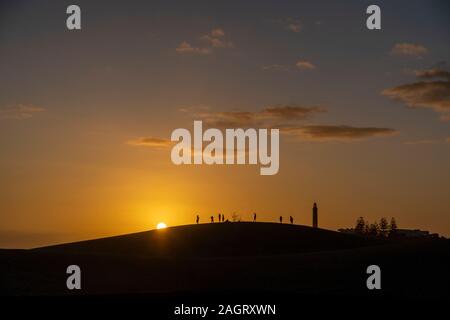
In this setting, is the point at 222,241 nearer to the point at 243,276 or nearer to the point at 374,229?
the point at 243,276

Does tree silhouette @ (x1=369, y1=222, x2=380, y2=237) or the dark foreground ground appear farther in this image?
tree silhouette @ (x1=369, y1=222, x2=380, y2=237)

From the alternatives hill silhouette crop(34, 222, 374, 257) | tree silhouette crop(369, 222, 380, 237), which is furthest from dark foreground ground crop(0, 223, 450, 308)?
tree silhouette crop(369, 222, 380, 237)

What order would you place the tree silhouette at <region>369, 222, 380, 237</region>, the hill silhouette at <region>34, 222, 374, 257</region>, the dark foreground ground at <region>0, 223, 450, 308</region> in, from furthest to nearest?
the tree silhouette at <region>369, 222, 380, 237</region> → the hill silhouette at <region>34, 222, 374, 257</region> → the dark foreground ground at <region>0, 223, 450, 308</region>

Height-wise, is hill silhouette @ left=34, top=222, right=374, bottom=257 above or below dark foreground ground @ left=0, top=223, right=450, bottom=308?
above

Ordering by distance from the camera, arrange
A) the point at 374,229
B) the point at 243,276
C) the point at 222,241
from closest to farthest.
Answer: the point at 243,276 → the point at 222,241 → the point at 374,229

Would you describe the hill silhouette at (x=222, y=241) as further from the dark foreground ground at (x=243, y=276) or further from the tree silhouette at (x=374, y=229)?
the tree silhouette at (x=374, y=229)

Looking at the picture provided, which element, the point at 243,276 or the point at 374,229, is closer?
the point at 243,276

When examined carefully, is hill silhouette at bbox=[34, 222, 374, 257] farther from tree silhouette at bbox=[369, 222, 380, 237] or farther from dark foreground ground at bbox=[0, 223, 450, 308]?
tree silhouette at bbox=[369, 222, 380, 237]

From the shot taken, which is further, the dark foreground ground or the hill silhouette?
the hill silhouette

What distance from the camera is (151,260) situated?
42.2 m

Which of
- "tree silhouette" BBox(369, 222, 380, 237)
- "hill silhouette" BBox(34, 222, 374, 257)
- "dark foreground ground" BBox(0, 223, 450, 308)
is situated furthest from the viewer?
"tree silhouette" BBox(369, 222, 380, 237)

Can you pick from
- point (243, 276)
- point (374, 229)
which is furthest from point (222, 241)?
point (374, 229)
